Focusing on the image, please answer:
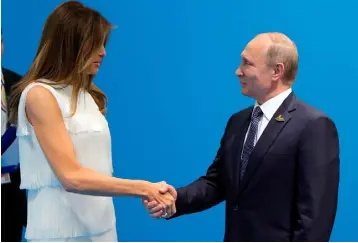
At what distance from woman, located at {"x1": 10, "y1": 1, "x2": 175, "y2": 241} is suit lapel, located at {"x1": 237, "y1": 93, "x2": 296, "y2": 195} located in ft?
1.26

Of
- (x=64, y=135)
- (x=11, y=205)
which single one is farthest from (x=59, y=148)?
(x=11, y=205)

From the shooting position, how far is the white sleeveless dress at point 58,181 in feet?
7.81

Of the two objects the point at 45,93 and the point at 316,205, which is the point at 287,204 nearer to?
the point at 316,205

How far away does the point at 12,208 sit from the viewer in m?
3.14

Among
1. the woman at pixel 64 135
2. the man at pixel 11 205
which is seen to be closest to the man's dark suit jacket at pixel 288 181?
the woman at pixel 64 135

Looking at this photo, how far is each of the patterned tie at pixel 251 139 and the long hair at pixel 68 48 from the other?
0.57 metres

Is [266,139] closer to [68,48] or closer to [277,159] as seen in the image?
[277,159]

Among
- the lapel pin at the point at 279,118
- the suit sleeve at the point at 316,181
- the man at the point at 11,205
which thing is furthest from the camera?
the man at the point at 11,205

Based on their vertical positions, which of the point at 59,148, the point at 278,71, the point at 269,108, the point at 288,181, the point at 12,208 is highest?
the point at 278,71

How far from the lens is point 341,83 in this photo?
3.96 meters

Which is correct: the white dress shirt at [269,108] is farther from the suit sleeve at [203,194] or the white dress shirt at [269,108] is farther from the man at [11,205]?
the man at [11,205]

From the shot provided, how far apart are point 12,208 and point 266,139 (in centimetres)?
127

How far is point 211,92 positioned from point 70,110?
1.75 meters

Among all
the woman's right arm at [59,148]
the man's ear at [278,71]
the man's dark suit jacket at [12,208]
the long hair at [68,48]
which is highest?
the long hair at [68,48]
